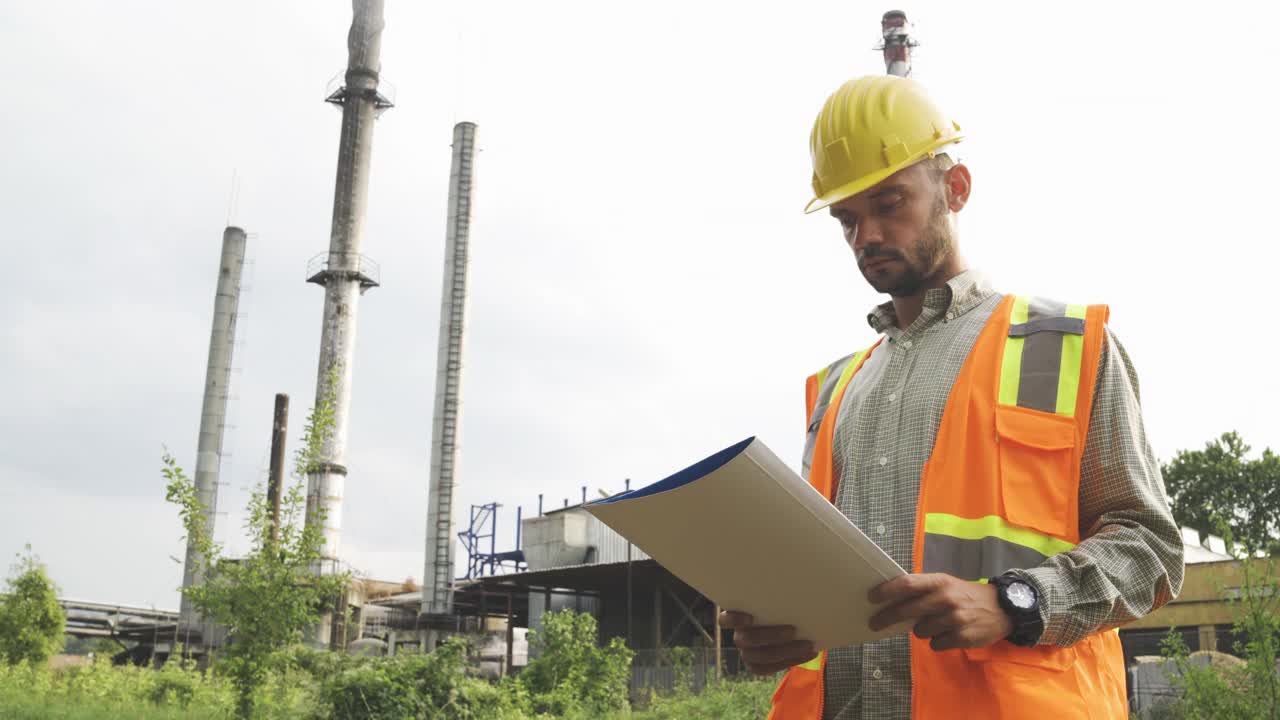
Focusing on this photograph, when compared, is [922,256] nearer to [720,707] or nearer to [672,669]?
[720,707]

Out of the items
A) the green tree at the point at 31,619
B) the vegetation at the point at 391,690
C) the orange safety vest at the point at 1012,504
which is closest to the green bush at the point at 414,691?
the vegetation at the point at 391,690

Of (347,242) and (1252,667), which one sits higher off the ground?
(347,242)

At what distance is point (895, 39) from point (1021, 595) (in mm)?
20893

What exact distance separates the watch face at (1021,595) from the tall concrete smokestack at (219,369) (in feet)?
121

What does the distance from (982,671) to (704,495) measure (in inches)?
22.8

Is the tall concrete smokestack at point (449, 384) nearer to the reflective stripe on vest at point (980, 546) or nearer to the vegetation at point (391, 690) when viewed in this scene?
the vegetation at point (391, 690)

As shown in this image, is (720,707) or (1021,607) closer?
(1021,607)

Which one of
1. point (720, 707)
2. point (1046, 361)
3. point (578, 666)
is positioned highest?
point (1046, 361)

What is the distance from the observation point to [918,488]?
1869 millimetres

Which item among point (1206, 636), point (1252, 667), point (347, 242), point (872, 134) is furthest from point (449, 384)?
point (872, 134)

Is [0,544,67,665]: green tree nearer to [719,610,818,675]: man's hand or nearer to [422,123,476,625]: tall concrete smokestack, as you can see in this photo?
[422,123,476,625]: tall concrete smokestack

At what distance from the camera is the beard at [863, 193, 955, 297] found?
2.02 metres

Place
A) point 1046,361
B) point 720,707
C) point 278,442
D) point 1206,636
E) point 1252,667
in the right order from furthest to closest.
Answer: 1. point 278,442
2. point 1206,636
3. point 720,707
4. point 1252,667
5. point 1046,361

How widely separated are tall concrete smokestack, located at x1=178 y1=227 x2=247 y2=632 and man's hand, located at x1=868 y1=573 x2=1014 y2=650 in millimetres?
36716
